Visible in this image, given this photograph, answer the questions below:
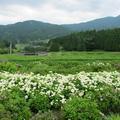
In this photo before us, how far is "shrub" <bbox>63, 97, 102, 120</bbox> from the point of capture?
884 centimetres

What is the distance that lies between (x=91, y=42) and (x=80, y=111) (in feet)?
330

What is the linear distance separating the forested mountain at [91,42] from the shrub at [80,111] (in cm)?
9084

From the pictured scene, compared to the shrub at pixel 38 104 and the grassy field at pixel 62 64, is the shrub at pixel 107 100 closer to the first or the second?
the shrub at pixel 38 104

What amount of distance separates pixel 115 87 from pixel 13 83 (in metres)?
2.95

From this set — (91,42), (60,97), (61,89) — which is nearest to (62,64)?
(61,89)

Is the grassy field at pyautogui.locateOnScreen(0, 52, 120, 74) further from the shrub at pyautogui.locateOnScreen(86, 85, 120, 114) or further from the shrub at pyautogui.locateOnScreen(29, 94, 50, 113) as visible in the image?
the shrub at pyautogui.locateOnScreen(29, 94, 50, 113)

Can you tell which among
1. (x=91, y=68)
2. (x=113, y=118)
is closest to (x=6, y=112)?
(x=113, y=118)

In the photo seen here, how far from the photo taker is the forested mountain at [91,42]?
334 feet

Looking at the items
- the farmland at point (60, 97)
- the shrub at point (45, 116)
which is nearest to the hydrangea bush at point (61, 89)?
the farmland at point (60, 97)

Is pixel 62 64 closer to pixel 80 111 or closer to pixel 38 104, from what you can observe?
pixel 38 104

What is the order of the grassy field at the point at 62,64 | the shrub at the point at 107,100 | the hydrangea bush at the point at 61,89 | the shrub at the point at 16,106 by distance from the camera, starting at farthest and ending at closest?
the grassy field at the point at 62,64
the shrub at the point at 107,100
the hydrangea bush at the point at 61,89
the shrub at the point at 16,106

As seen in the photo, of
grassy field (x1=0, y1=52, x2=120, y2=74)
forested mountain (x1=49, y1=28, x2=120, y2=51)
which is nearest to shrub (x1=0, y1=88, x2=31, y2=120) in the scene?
grassy field (x1=0, y1=52, x2=120, y2=74)

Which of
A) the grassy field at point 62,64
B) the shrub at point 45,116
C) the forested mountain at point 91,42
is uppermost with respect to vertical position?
the shrub at point 45,116

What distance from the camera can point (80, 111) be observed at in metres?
8.91
